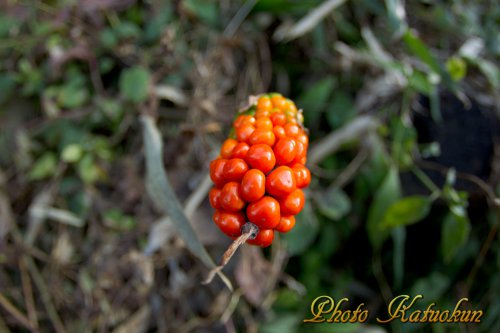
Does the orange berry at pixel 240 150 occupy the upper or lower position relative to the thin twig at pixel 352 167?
upper

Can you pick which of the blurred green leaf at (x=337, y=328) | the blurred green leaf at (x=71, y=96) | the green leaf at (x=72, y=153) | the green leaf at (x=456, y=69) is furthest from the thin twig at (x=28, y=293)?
the green leaf at (x=456, y=69)

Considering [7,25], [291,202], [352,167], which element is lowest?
[352,167]

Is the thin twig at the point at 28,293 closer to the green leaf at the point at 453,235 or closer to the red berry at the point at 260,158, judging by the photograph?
the red berry at the point at 260,158

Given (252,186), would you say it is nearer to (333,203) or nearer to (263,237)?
(263,237)

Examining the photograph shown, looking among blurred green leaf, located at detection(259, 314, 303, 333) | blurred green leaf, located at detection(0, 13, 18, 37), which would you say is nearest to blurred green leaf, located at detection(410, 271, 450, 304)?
blurred green leaf, located at detection(259, 314, 303, 333)

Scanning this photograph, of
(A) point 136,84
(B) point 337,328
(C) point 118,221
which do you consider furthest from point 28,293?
(B) point 337,328

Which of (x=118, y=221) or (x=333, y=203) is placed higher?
(x=118, y=221)
